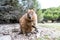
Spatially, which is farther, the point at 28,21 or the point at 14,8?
the point at 14,8

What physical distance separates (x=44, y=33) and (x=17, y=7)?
211 centimetres

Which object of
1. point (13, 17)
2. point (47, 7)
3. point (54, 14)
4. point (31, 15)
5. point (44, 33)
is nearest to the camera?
point (31, 15)

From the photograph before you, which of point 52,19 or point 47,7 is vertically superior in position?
point 47,7

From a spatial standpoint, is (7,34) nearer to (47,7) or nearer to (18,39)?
(18,39)

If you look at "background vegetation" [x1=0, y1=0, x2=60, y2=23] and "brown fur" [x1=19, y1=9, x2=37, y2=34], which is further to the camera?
"background vegetation" [x1=0, y1=0, x2=60, y2=23]

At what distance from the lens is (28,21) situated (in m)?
3.56

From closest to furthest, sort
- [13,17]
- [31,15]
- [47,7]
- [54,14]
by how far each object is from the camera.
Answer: [31,15]
[13,17]
[54,14]
[47,7]

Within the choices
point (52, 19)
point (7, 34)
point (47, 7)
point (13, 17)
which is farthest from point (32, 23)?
point (47, 7)

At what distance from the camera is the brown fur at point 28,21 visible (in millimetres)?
3442

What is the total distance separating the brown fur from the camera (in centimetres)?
344

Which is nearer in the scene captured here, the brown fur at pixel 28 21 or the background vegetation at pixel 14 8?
the brown fur at pixel 28 21

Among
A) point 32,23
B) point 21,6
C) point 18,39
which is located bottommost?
point 18,39

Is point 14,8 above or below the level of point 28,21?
above

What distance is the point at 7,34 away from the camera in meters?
3.96
